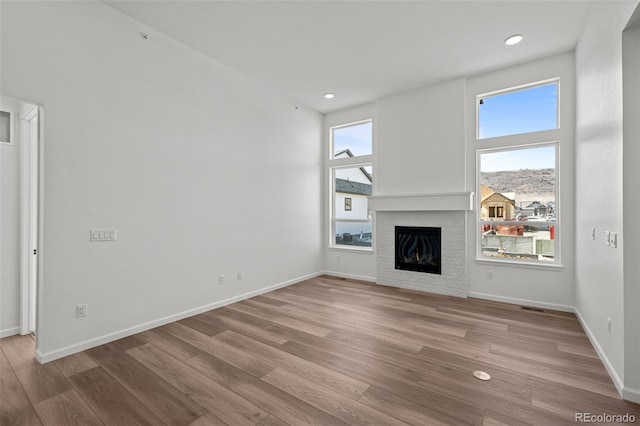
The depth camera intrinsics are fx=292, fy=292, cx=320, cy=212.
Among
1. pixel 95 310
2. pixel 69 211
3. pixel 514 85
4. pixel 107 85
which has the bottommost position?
pixel 95 310

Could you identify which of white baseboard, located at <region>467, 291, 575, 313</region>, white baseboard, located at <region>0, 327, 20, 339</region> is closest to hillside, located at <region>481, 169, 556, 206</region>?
white baseboard, located at <region>467, 291, 575, 313</region>

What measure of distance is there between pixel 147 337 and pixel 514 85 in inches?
219

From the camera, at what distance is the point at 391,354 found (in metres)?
2.63

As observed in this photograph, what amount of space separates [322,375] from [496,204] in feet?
11.8

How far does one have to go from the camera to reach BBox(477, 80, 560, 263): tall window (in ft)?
13.0

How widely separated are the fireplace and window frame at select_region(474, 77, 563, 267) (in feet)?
1.92

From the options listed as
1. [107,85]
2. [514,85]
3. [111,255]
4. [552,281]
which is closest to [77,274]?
[111,255]

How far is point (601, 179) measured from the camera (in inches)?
101

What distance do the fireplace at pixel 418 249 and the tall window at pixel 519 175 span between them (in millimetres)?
635

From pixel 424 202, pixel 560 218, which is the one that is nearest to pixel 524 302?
pixel 560 218

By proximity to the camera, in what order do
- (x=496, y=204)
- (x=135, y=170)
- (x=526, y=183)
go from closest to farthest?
(x=135, y=170), (x=526, y=183), (x=496, y=204)

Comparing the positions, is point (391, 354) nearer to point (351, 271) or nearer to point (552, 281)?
point (552, 281)

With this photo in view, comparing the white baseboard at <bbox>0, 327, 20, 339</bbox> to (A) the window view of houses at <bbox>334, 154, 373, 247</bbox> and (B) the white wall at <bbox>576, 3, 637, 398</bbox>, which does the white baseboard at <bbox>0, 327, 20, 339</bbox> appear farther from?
(B) the white wall at <bbox>576, 3, 637, 398</bbox>

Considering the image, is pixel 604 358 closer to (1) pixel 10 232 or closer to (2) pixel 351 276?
(2) pixel 351 276
